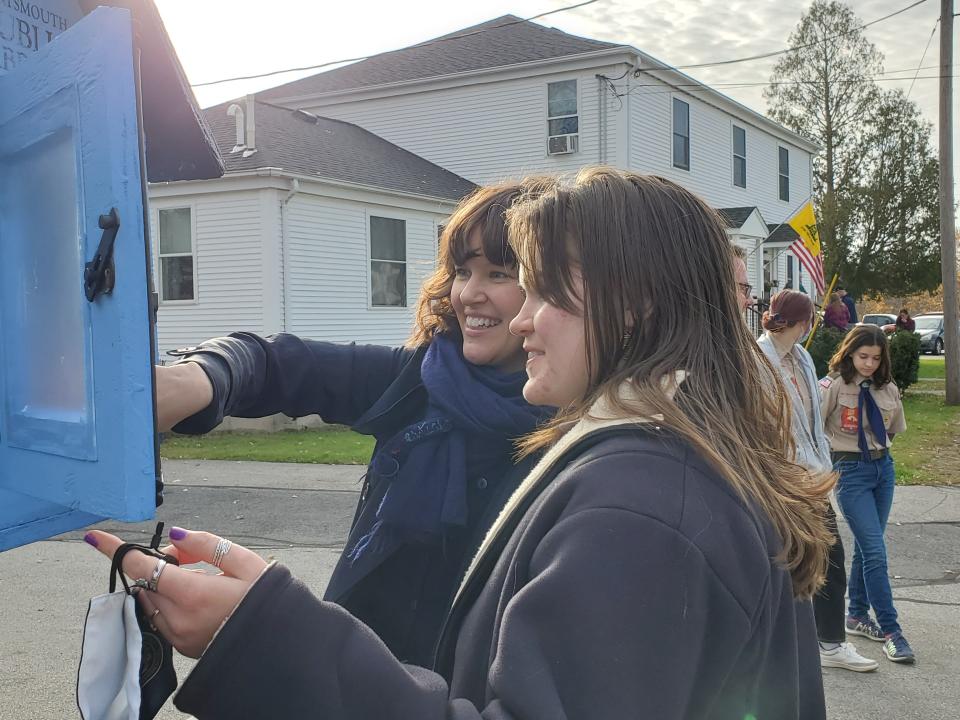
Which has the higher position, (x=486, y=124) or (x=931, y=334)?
(x=486, y=124)

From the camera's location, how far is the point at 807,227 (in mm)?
12719

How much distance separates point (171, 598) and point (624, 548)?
60cm

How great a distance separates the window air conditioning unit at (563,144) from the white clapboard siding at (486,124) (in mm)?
111

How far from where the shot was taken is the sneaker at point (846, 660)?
455 cm

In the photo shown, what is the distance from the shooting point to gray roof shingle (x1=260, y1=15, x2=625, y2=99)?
18781 millimetres

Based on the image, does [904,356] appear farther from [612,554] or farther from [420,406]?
[612,554]

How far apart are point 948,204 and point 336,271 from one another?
11.6m

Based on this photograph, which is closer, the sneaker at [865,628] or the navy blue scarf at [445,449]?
the navy blue scarf at [445,449]

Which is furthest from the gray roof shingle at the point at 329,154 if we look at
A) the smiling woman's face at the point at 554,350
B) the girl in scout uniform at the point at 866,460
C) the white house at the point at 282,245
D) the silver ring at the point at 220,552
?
the silver ring at the point at 220,552

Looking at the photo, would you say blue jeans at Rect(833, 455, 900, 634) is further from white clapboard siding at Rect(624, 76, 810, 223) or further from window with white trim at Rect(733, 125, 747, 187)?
window with white trim at Rect(733, 125, 747, 187)

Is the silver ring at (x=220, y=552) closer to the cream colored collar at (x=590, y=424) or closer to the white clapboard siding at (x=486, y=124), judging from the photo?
the cream colored collar at (x=590, y=424)

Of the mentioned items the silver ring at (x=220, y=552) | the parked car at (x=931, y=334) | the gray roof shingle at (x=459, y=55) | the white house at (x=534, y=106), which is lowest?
the parked car at (x=931, y=334)

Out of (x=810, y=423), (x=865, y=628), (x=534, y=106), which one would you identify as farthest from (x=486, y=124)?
(x=865, y=628)

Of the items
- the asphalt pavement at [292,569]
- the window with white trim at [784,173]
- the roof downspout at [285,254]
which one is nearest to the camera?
the asphalt pavement at [292,569]
